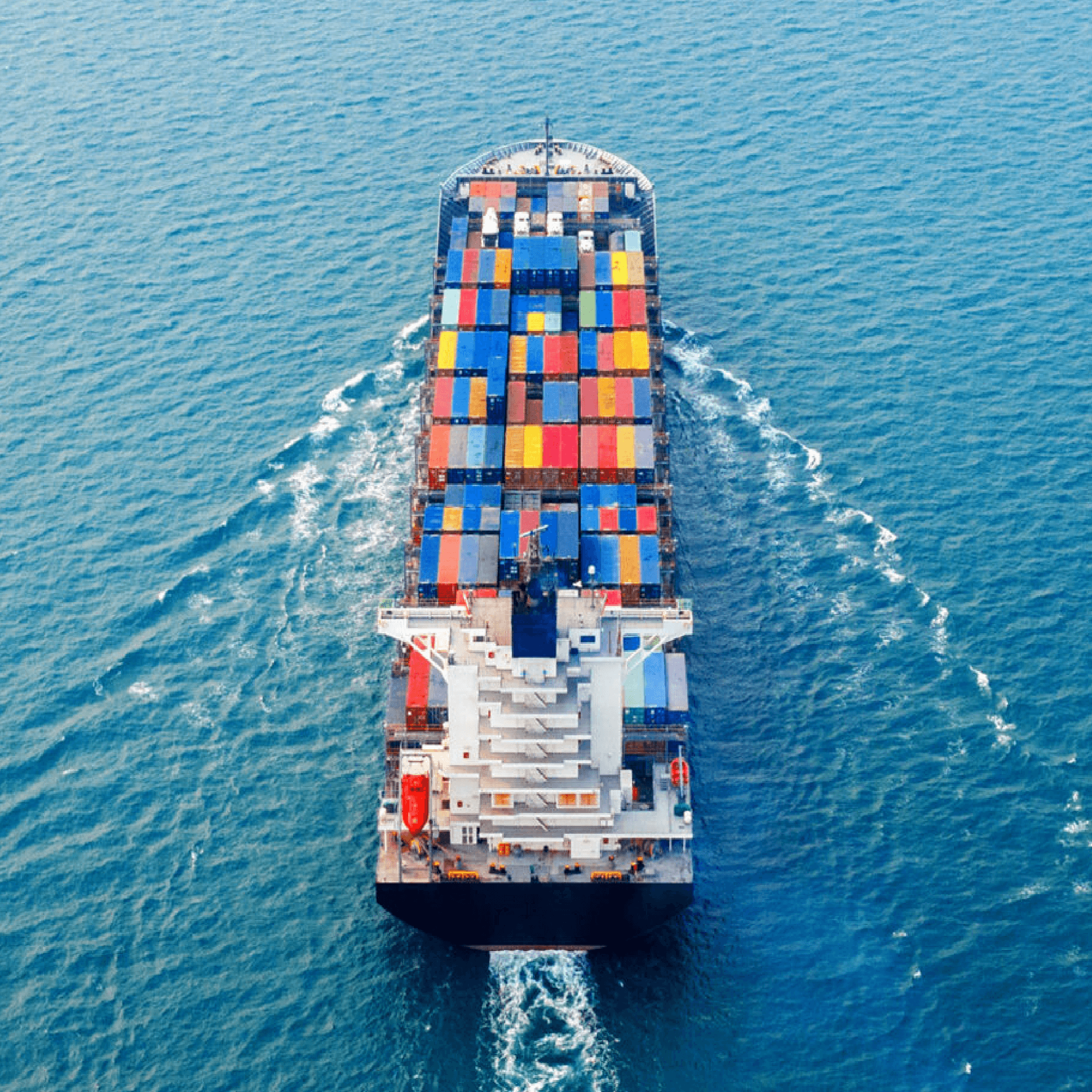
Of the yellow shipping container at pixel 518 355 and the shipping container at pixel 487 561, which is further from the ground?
the yellow shipping container at pixel 518 355

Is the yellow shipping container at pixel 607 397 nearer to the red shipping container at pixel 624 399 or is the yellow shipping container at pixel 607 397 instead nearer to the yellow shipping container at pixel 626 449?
the red shipping container at pixel 624 399

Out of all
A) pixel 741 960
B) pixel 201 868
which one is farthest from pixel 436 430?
pixel 741 960

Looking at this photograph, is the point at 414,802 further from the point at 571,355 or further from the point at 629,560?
the point at 571,355

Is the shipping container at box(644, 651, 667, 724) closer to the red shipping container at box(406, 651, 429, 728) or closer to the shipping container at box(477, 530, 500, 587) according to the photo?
the shipping container at box(477, 530, 500, 587)

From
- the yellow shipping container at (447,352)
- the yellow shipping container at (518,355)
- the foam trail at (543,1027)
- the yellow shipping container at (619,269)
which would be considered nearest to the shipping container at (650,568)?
the yellow shipping container at (518,355)

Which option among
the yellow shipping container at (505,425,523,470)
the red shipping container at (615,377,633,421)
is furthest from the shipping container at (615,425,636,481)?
the yellow shipping container at (505,425,523,470)

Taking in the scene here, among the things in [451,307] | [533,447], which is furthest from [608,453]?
[451,307]
